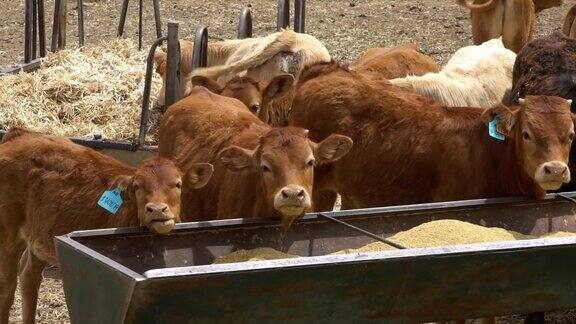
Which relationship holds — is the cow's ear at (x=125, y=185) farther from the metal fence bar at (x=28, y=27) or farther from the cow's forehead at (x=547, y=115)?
the metal fence bar at (x=28, y=27)

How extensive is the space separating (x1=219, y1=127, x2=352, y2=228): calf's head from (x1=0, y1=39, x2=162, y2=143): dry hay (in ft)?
9.41

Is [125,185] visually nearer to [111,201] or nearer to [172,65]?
[111,201]

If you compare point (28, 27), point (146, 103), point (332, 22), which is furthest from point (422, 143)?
point (332, 22)

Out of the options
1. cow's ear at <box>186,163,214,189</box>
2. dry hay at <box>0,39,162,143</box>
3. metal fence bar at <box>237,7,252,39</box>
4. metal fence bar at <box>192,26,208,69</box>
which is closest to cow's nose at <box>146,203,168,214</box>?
cow's ear at <box>186,163,214,189</box>

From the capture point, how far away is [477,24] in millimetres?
12453

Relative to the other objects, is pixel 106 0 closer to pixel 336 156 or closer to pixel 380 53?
pixel 380 53

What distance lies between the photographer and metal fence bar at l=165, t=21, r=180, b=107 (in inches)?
→ 347

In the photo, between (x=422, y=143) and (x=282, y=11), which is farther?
(x=282, y=11)

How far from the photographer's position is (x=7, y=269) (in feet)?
24.0

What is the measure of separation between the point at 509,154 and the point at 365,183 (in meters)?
0.96

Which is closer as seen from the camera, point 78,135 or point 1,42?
point 78,135

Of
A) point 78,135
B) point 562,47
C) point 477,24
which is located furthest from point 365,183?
point 477,24

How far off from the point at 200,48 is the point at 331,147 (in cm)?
291

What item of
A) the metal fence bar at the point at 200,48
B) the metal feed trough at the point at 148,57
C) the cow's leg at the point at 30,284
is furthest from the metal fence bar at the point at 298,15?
the cow's leg at the point at 30,284
